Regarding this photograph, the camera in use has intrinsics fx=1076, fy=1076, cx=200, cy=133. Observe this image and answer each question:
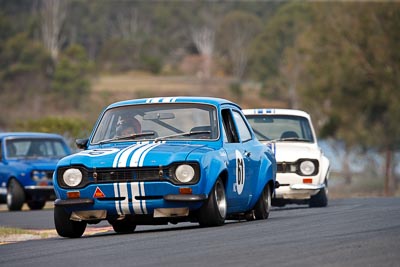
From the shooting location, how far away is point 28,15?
99000 millimetres

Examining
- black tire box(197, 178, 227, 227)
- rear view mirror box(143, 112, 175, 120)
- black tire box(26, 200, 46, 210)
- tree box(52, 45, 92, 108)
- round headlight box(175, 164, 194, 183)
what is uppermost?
tree box(52, 45, 92, 108)

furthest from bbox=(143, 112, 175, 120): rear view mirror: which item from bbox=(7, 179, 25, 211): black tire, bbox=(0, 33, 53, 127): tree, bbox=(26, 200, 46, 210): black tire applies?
bbox=(0, 33, 53, 127): tree

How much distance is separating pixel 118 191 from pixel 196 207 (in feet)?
2.76

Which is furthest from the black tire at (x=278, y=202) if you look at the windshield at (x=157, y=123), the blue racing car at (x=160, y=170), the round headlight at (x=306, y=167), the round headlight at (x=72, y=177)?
the round headlight at (x=72, y=177)

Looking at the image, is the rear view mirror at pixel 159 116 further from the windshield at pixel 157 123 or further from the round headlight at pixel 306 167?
the round headlight at pixel 306 167

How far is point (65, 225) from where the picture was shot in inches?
463

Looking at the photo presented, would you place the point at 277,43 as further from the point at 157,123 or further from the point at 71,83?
the point at 157,123

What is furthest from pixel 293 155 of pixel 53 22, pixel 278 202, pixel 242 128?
pixel 53 22

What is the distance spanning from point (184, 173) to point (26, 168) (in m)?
12.2

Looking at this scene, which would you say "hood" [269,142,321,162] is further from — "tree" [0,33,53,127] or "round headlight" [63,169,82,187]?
"tree" [0,33,53,127]

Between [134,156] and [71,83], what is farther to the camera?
[71,83]

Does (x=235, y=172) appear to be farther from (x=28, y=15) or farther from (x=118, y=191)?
(x=28, y=15)

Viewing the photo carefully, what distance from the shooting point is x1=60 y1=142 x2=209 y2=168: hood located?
36.6 ft

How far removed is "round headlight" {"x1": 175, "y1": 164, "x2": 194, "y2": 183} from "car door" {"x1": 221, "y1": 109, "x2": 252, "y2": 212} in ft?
2.81
